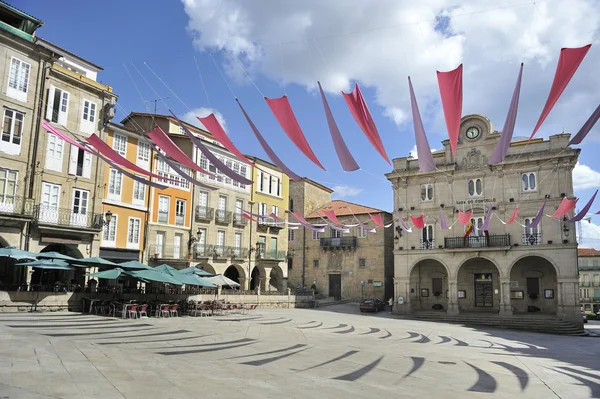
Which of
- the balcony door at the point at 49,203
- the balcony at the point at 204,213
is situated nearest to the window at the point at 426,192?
the balcony at the point at 204,213

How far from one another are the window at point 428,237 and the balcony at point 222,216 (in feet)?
50.8

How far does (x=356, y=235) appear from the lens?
4397 cm

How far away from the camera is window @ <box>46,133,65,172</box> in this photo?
23.6 m

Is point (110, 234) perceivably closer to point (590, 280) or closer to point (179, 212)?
point (179, 212)

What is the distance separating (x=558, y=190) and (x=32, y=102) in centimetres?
3291

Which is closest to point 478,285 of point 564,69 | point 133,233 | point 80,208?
point 133,233

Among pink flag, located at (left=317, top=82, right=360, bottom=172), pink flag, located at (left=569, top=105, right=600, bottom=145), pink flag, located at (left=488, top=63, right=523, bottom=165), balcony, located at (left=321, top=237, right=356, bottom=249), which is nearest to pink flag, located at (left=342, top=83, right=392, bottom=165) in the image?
pink flag, located at (left=317, top=82, right=360, bottom=172)

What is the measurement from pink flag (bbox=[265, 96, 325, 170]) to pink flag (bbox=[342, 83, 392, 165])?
1226mm

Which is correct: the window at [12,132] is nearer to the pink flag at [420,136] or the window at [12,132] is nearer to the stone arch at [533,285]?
the pink flag at [420,136]

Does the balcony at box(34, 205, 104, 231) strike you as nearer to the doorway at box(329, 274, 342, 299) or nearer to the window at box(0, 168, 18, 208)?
the window at box(0, 168, 18, 208)

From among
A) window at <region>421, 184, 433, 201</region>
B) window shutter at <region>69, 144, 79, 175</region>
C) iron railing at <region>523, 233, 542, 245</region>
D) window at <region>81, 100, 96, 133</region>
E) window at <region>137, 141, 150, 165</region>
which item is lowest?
iron railing at <region>523, 233, 542, 245</region>

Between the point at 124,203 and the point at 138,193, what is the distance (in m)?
1.31

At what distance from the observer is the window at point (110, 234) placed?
1061 inches

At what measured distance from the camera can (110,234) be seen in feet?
89.6
